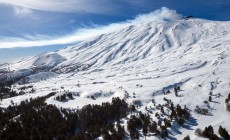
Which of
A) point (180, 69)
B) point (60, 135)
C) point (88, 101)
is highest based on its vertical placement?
point (180, 69)

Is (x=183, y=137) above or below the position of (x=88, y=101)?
below

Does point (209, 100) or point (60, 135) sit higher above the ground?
point (209, 100)

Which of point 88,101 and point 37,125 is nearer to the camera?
point 37,125

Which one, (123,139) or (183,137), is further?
(123,139)

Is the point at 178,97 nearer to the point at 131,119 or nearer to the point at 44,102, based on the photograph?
the point at 131,119

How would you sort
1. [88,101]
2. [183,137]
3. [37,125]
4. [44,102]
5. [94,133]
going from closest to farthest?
[183,137] → [94,133] → [37,125] → [88,101] → [44,102]

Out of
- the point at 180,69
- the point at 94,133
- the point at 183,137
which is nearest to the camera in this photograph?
the point at 183,137

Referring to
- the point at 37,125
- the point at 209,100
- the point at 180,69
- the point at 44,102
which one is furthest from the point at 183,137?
the point at 180,69

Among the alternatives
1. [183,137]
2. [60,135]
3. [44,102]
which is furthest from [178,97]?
[44,102]

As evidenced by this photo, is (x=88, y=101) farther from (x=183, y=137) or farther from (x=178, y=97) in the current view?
(x=183, y=137)
